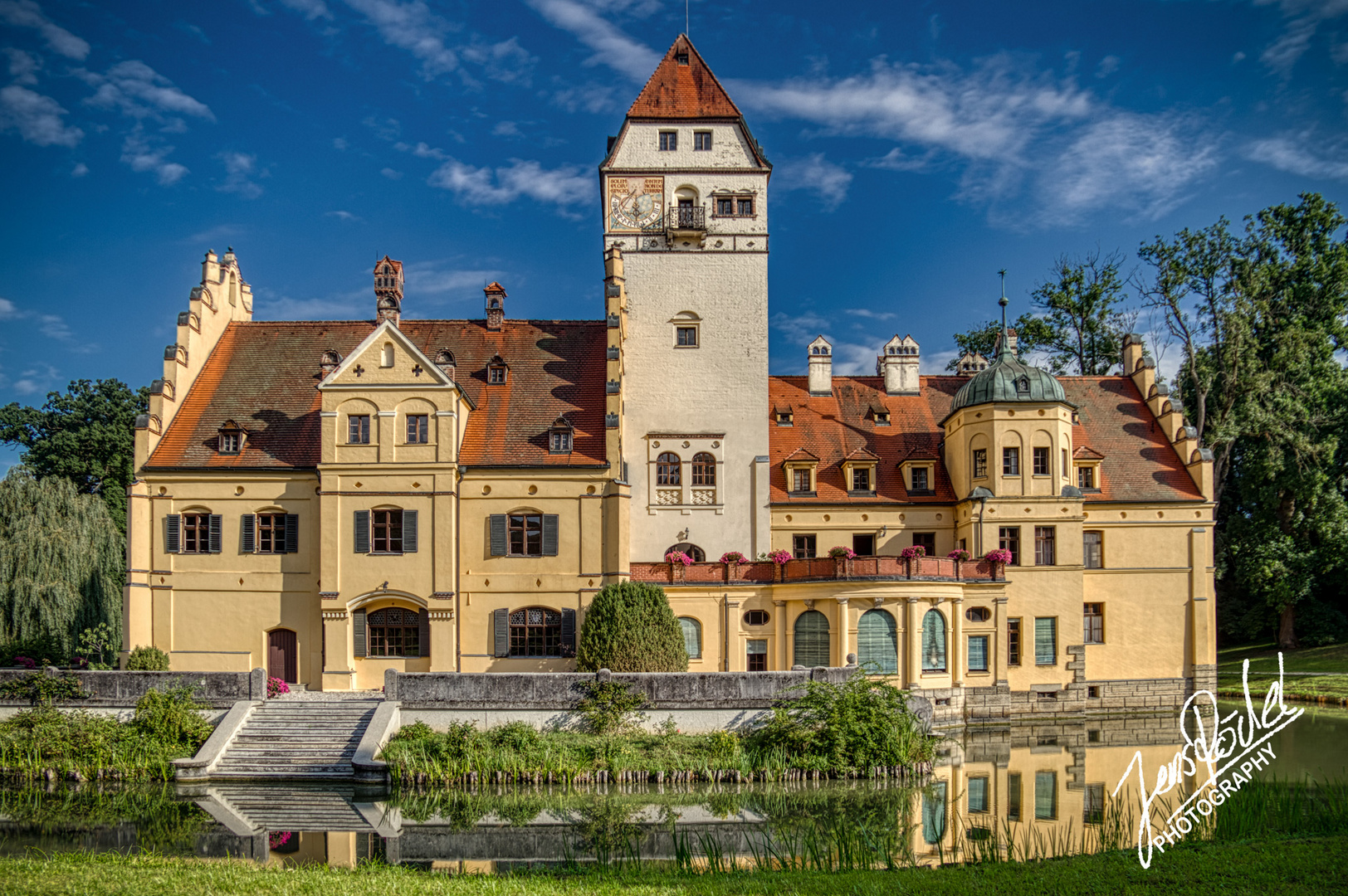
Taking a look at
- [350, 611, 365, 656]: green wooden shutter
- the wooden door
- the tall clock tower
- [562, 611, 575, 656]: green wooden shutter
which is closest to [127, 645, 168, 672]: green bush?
the wooden door

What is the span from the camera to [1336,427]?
4244cm

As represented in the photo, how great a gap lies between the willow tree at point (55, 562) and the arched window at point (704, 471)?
20005 millimetres

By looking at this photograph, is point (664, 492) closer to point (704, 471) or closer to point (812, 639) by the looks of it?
point (704, 471)

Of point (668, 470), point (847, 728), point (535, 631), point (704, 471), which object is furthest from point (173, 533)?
point (847, 728)

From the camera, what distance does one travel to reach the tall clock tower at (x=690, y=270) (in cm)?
3525

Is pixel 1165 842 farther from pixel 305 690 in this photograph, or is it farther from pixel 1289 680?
pixel 1289 680

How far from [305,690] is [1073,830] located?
21596 mm

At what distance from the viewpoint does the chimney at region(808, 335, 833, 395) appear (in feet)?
131

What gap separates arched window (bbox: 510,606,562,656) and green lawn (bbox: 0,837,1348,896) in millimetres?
17769

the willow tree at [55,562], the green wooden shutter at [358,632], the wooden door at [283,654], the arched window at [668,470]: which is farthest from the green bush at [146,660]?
the arched window at [668,470]

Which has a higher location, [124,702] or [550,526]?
[550,526]

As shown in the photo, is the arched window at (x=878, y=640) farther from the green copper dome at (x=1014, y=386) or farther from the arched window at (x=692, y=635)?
the green copper dome at (x=1014, y=386)

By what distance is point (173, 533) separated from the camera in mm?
32469

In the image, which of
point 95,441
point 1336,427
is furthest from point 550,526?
point 1336,427
